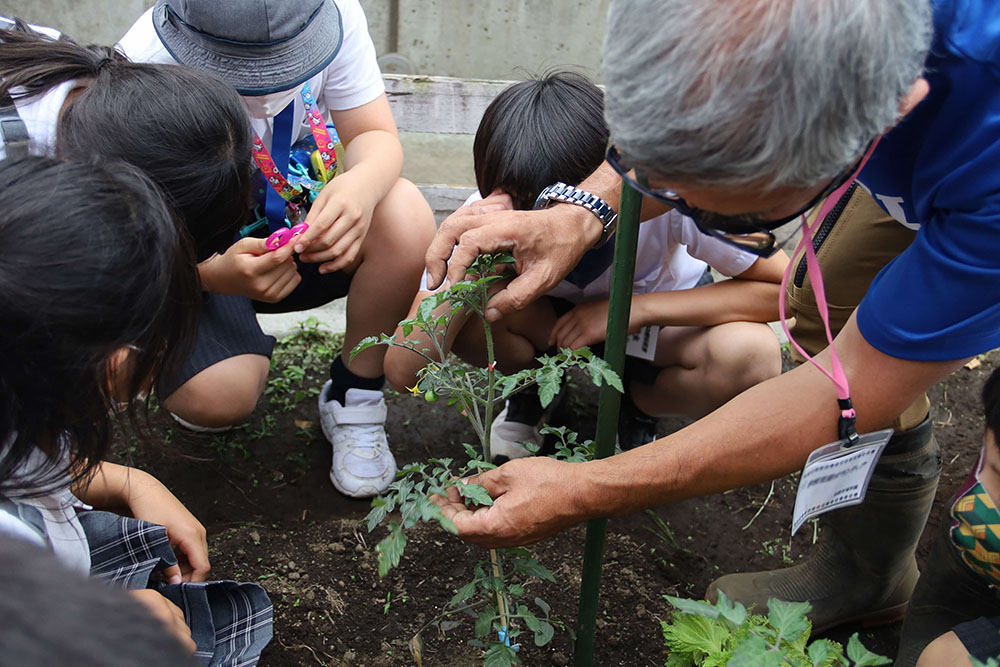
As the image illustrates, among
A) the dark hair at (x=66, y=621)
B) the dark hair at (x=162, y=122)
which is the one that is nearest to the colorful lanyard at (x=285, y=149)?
the dark hair at (x=162, y=122)

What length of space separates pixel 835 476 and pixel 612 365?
398 mm

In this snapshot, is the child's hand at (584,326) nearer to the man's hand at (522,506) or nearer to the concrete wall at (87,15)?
the man's hand at (522,506)

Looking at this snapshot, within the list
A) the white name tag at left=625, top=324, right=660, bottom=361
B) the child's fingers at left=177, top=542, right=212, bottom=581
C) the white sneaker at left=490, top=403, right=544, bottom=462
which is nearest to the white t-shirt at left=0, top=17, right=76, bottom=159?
the child's fingers at left=177, top=542, right=212, bottom=581

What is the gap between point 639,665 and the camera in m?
1.79

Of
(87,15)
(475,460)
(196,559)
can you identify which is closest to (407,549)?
(196,559)

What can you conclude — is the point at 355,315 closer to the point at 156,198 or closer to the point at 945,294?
the point at 156,198

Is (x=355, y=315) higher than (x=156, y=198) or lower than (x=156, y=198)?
lower

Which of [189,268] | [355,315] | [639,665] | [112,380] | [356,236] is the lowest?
[639,665]

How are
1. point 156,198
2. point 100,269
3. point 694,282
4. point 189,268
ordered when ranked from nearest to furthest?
1. point 100,269
2. point 156,198
3. point 189,268
4. point 694,282

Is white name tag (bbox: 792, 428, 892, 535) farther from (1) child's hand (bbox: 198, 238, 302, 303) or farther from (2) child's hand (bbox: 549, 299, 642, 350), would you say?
(1) child's hand (bbox: 198, 238, 302, 303)

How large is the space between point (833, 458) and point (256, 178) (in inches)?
62.0

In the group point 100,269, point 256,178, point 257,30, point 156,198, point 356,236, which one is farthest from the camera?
point 256,178

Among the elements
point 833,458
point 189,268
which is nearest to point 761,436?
point 833,458

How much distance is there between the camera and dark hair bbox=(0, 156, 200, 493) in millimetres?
1035
